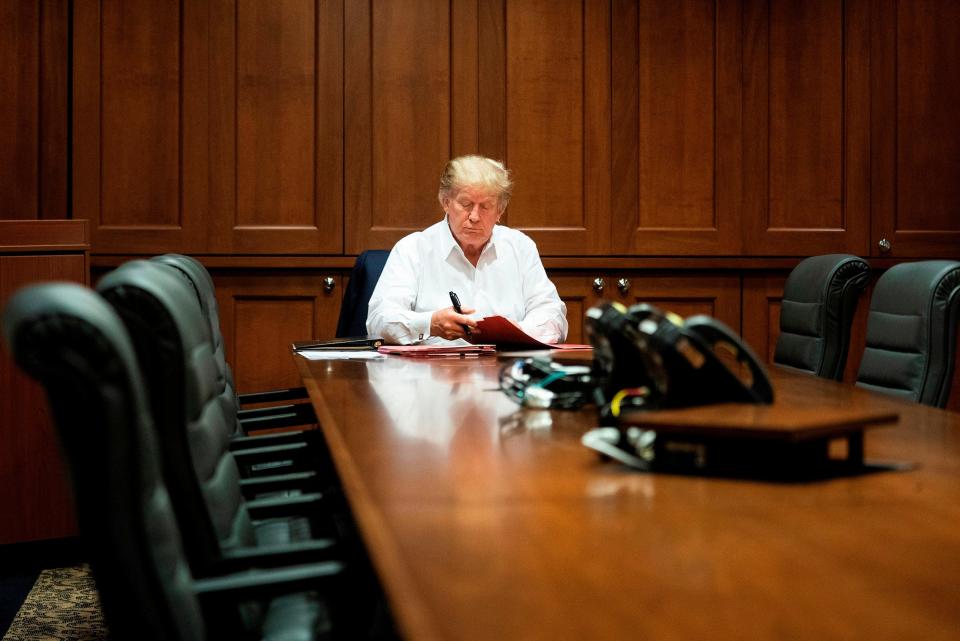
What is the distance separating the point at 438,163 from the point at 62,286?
12.5 feet

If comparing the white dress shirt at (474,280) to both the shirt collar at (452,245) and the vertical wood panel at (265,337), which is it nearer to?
the shirt collar at (452,245)

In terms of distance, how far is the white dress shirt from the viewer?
354 centimetres

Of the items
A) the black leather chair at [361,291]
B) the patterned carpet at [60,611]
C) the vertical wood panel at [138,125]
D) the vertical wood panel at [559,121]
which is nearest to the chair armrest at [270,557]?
the patterned carpet at [60,611]

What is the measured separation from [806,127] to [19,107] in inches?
141

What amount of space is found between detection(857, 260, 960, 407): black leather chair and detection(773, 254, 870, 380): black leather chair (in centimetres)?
29

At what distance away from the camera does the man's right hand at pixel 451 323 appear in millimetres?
2979

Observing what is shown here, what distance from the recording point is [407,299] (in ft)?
11.6

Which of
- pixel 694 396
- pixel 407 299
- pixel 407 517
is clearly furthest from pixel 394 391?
pixel 407 299

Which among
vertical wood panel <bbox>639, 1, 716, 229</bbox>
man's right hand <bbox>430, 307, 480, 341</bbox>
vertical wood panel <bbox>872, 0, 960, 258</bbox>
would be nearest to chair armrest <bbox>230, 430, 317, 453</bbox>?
man's right hand <bbox>430, 307, 480, 341</bbox>

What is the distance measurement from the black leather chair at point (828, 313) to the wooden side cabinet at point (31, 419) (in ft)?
7.80

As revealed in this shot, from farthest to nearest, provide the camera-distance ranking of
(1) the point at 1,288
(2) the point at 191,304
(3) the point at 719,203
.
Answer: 1. (3) the point at 719,203
2. (1) the point at 1,288
3. (2) the point at 191,304

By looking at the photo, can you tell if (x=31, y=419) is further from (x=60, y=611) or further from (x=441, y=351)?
(x=441, y=351)

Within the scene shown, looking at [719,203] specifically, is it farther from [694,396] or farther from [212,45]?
[694,396]

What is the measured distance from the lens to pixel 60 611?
3.06 meters
